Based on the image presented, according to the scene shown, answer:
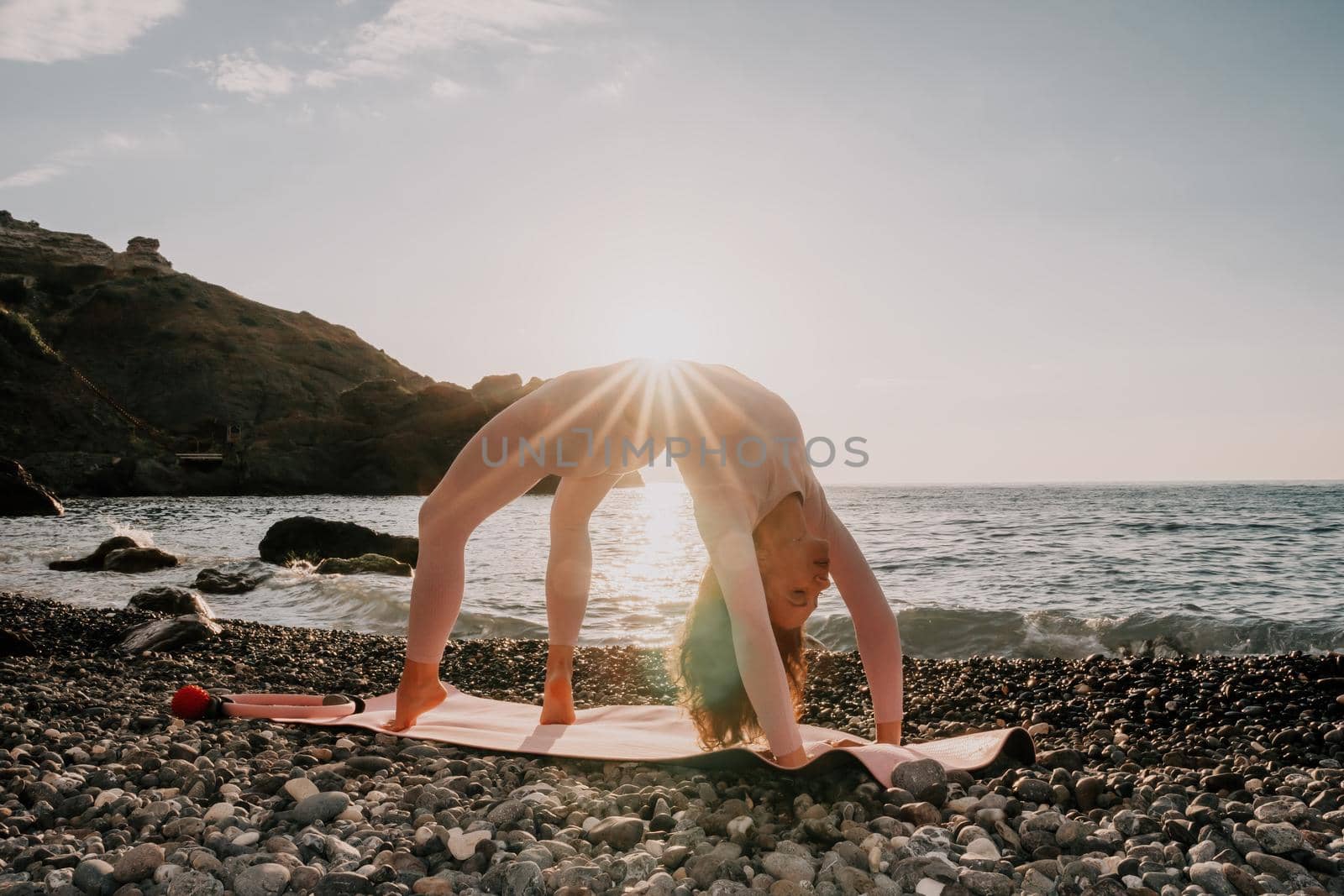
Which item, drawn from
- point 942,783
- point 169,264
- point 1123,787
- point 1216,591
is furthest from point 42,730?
point 169,264

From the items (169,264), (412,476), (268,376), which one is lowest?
(412,476)

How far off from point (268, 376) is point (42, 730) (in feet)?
317

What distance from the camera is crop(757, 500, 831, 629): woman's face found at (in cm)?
341

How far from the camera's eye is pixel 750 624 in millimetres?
3031

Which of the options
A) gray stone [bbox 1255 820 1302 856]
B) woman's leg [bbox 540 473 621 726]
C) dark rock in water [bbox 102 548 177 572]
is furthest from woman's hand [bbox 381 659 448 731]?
dark rock in water [bbox 102 548 177 572]

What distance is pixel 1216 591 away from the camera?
13.3 m

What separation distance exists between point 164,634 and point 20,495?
29.5m

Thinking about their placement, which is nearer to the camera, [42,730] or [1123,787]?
[1123,787]

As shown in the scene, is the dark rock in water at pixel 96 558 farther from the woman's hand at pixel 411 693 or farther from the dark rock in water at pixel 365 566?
the woman's hand at pixel 411 693

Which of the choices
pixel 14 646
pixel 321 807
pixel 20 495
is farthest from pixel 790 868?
pixel 20 495

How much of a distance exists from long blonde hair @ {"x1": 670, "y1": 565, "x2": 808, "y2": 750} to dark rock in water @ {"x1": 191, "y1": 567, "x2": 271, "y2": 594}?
43.1 ft

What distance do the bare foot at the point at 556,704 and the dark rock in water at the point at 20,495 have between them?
3403cm

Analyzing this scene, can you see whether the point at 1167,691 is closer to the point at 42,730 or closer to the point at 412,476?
the point at 42,730

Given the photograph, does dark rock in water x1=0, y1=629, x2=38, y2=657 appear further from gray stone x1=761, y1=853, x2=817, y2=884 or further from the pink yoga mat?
gray stone x1=761, y1=853, x2=817, y2=884
